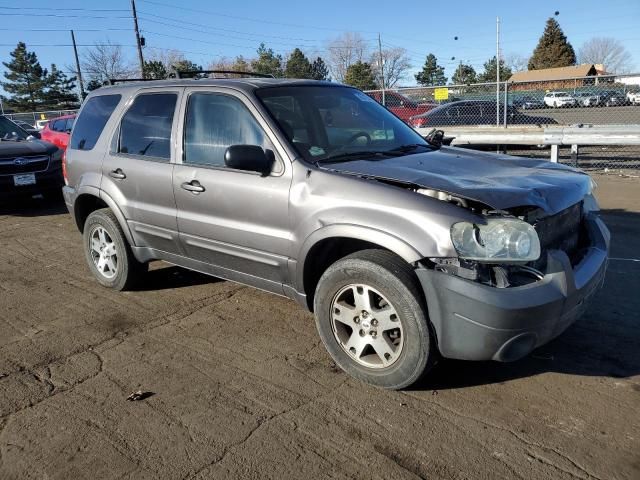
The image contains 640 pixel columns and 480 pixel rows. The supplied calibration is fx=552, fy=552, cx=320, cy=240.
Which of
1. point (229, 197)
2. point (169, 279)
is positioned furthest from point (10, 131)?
point (229, 197)

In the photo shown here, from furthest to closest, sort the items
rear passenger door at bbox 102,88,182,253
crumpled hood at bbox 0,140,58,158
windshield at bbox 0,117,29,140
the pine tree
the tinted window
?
the pine tree < windshield at bbox 0,117,29,140 < crumpled hood at bbox 0,140,58,158 < the tinted window < rear passenger door at bbox 102,88,182,253

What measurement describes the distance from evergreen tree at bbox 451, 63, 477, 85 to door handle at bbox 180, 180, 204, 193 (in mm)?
75108

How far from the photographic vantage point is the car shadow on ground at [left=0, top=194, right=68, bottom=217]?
948 centimetres

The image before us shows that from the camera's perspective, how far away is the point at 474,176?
3.46 metres

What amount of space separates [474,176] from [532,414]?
1434 millimetres

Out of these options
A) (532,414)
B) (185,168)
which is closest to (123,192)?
(185,168)

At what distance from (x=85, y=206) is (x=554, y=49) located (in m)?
76.6

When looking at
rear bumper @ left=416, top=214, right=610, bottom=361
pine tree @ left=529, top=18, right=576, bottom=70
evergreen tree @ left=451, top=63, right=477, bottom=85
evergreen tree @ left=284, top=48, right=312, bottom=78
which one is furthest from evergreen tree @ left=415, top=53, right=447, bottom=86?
rear bumper @ left=416, top=214, right=610, bottom=361

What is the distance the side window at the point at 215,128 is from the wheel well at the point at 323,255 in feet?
2.77

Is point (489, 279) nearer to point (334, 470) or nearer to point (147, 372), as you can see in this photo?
point (334, 470)

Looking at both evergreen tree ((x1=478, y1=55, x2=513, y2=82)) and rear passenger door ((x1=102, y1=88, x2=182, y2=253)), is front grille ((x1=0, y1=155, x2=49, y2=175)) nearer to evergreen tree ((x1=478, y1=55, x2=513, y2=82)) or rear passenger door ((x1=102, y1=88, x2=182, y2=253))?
rear passenger door ((x1=102, y1=88, x2=182, y2=253))

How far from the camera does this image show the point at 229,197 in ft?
12.9

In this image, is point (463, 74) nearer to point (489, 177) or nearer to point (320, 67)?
point (320, 67)

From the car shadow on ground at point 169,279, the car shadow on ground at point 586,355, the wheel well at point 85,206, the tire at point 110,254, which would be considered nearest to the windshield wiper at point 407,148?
the car shadow on ground at point 586,355
